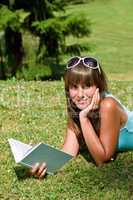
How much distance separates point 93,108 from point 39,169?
57 centimetres

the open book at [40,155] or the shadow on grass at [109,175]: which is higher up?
the open book at [40,155]

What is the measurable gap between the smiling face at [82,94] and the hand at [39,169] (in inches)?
19.2

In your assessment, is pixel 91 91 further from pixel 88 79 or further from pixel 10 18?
pixel 10 18

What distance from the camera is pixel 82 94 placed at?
13.6 feet

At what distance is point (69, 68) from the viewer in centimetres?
421

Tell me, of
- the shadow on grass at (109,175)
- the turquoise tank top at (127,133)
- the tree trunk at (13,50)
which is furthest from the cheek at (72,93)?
the tree trunk at (13,50)

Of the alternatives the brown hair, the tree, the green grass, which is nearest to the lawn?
the green grass

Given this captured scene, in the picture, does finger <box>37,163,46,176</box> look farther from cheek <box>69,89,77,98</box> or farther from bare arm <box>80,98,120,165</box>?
cheek <box>69,89,77,98</box>

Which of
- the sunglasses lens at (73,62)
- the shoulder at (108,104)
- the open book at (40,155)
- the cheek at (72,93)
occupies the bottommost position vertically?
the open book at (40,155)

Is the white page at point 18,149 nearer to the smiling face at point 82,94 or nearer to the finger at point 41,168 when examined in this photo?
the finger at point 41,168

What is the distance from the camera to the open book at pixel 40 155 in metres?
3.97

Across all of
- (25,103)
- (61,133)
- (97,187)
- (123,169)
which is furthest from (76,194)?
(25,103)

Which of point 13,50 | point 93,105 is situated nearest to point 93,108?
point 93,105

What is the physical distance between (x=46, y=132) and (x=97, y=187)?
5.11 ft
